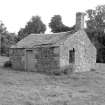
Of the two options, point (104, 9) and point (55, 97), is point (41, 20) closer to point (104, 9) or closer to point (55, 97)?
point (104, 9)

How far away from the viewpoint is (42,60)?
57.1 feet

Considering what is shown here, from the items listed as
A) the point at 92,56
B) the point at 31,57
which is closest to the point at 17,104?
the point at 31,57

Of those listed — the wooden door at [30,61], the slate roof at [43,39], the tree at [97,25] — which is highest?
the tree at [97,25]

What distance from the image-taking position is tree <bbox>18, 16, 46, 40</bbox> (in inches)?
1963

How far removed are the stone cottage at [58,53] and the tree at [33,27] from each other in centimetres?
2981

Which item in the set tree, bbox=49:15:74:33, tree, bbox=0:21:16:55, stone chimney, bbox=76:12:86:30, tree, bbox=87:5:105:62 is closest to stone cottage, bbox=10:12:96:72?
stone chimney, bbox=76:12:86:30

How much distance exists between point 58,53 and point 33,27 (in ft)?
119

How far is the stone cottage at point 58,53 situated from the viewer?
53.5 ft

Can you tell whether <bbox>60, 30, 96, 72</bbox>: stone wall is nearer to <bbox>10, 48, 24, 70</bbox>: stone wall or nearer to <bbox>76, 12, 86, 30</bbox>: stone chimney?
<bbox>76, 12, 86, 30</bbox>: stone chimney

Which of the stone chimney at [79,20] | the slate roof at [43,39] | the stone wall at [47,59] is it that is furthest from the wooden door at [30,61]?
the stone chimney at [79,20]

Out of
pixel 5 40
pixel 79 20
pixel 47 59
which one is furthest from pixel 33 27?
pixel 47 59

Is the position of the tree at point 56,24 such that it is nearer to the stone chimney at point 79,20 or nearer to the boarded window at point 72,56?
the stone chimney at point 79,20

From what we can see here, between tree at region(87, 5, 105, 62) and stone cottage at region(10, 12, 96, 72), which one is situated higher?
tree at region(87, 5, 105, 62)

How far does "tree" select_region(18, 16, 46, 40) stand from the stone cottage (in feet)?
97.8
